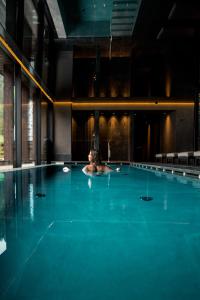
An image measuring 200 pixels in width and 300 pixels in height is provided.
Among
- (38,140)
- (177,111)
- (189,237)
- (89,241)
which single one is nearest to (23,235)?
(89,241)

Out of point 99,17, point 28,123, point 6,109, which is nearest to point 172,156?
point 28,123

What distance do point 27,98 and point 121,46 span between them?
5.82 metres

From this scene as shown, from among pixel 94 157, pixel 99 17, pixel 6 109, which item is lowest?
pixel 94 157

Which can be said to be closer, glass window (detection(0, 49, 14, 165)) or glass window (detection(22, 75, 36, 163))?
glass window (detection(0, 49, 14, 165))

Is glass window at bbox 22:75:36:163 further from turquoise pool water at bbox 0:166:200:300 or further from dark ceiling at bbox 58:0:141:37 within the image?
turquoise pool water at bbox 0:166:200:300

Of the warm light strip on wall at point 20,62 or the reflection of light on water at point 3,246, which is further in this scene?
the warm light strip on wall at point 20,62

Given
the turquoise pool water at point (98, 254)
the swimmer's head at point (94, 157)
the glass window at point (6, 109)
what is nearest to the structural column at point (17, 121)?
the glass window at point (6, 109)

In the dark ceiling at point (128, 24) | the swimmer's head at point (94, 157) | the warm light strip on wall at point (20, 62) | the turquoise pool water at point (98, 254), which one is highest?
the dark ceiling at point (128, 24)

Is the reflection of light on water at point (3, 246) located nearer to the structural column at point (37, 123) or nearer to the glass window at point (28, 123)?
the glass window at point (28, 123)

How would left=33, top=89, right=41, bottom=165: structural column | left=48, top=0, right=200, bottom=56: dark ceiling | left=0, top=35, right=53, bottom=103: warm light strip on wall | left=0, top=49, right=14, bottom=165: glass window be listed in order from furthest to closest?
left=33, top=89, right=41, bottom=165: structural column < left=48, top=0, right=200, bottom=56: dark ceiling < left=0, top=49, right=14, bottom=165: glass window < left=0, top=35, right=53, bottom=103: warm light strip on wall

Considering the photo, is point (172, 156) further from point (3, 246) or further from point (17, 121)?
point (3, 246)

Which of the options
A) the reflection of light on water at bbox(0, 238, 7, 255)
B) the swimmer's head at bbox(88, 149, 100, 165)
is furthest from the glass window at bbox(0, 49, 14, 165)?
the reflection of light on water at bbox(0, 238, 7, 255)

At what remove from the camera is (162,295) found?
31.5 inches

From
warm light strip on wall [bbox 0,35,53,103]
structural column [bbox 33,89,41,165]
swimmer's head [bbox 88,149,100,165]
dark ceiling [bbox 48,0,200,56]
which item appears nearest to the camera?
warm light strip on wall [bbox 0,35,53,103]
